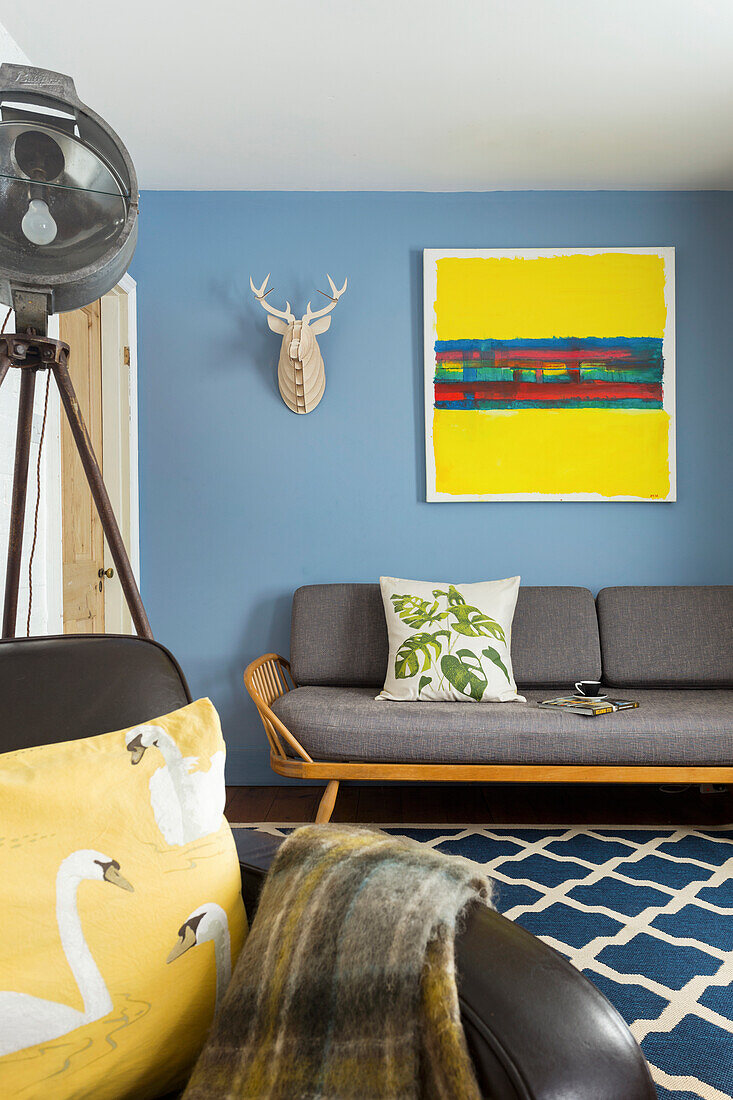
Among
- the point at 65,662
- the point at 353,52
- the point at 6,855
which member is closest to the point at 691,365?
the point at 353,52

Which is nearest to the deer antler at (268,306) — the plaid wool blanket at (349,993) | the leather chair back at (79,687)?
the leather chair back at (79,687)

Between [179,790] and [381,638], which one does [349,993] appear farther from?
[381,638]

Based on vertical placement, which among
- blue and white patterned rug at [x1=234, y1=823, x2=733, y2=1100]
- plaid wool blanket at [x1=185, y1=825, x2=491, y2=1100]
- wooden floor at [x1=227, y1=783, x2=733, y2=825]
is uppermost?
plaid wool blanket at [x1=185, y1=825, x2=491, y2=1100]

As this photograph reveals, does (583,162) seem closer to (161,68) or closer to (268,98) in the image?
(268,98)

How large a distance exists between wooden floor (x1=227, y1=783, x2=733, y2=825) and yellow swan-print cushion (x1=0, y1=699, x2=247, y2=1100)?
2.04 meters

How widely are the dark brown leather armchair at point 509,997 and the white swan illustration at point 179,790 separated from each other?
0.52ft

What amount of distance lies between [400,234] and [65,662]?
9.19 ft

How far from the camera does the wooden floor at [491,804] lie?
9.63ft

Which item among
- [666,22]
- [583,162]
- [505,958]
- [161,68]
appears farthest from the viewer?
[583,162]

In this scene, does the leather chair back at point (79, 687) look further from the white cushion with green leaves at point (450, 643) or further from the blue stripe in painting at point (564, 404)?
the blue stripe in painting at point (564, 404)

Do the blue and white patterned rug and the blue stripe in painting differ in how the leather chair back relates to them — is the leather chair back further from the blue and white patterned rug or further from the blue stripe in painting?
the blue stripe in painting

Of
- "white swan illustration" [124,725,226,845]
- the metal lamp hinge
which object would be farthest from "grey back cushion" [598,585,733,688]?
"white swan illustration" [124,725,226,845]

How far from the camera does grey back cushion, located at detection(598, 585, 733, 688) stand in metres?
3.09

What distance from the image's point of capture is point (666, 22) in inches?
91.7
